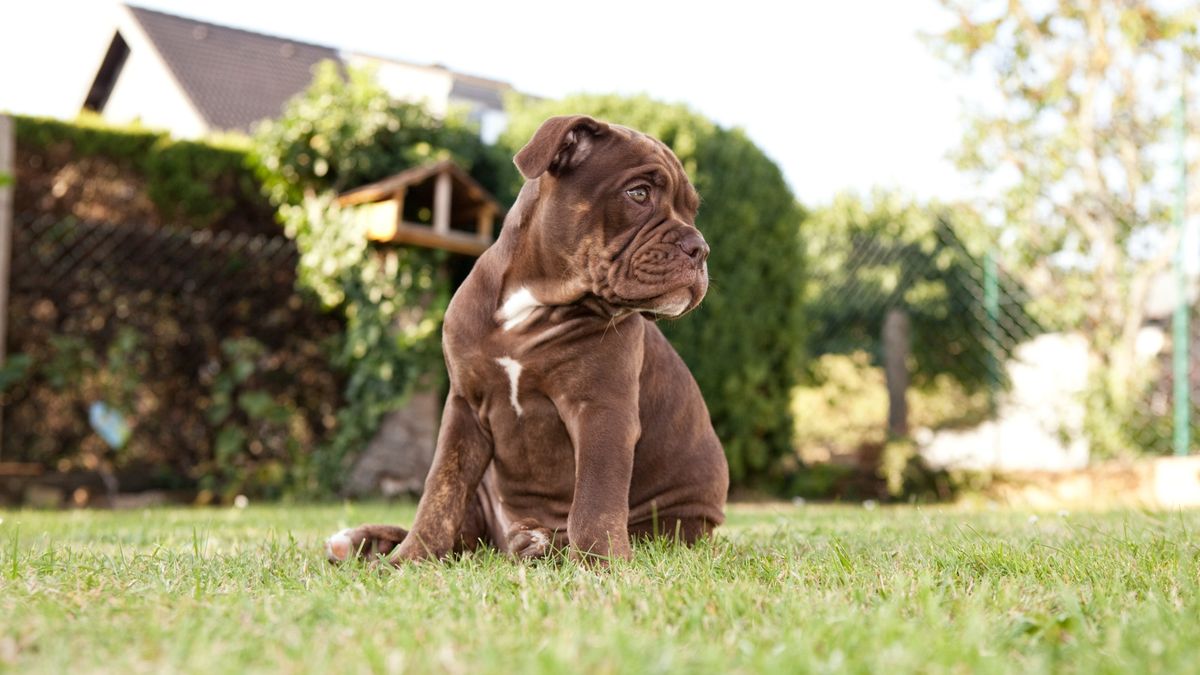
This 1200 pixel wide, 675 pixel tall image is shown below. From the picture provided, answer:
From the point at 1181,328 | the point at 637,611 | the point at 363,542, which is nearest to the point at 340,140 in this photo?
the point at 363,542

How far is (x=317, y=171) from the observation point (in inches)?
336

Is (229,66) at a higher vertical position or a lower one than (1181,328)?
higher

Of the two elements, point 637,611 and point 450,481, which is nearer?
point 637,611

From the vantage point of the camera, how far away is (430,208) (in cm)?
886

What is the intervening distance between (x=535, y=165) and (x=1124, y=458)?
741 cm

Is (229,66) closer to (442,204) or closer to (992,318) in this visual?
Result: (442,204)

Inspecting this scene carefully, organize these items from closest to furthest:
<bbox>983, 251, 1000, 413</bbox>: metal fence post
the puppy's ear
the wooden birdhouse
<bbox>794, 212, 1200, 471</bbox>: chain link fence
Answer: the puppy's ear < the wooden birdhouse < <bbox>794, 212, 1200, 471</bbox>: chain link fence < <bbox>983, 251, 1000, 413</bbox>: metal fence post

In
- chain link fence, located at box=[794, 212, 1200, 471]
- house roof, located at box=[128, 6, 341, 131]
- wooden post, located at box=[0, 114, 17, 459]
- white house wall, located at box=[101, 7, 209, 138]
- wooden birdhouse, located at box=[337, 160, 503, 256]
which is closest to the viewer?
wooden post, located at box=[0, 114, 17, 459]

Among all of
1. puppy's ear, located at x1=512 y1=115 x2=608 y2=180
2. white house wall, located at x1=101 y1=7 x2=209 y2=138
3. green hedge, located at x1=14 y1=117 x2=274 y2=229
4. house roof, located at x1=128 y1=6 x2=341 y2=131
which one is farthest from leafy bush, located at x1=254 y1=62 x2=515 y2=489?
house roof, located at x1=128 y1=6 x2=341 y2=131

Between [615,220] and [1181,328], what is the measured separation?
7074mm

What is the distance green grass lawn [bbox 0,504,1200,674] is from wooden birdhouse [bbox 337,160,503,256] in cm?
505

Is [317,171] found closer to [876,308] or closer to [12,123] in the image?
[12,123]

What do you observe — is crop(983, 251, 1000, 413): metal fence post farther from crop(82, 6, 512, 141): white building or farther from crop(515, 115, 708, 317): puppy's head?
crop(82, 6, 512, 141): white building

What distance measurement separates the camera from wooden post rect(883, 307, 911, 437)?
33.6 feet
